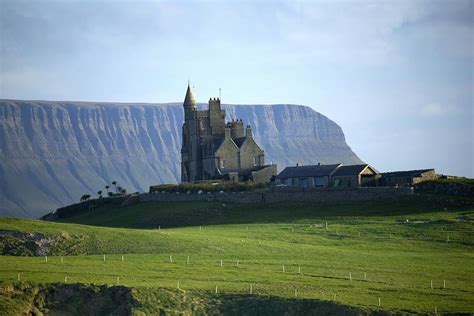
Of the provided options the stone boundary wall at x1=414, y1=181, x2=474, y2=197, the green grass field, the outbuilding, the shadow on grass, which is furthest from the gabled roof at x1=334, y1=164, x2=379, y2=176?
the stone boundary wall at x1=414, y1=181, x2=474, y2=197

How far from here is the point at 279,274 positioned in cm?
6581

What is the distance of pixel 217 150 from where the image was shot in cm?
12631

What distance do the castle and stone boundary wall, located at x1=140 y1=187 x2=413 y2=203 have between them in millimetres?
10713

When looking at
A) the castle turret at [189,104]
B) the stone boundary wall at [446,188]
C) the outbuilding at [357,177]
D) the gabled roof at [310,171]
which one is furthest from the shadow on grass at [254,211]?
the castle turret at [189,104]

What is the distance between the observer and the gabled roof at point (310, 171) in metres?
111

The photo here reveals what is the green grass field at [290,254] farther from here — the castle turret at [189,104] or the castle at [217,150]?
the castle turret at [189,104]

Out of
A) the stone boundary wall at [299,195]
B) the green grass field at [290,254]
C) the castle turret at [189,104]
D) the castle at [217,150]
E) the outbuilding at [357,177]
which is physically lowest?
the green grass field at [290,254]

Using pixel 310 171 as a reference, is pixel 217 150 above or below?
above

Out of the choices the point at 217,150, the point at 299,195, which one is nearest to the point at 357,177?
the point at 299,195

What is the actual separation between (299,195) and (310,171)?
8.34 m

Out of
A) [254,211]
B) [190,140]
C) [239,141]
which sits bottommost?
[254,211]

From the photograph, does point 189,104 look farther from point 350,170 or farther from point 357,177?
point 357,177

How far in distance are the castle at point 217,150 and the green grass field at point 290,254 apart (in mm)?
20110

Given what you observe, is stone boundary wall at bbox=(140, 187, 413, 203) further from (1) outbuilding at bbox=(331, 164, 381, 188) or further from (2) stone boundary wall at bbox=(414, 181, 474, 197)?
(1) outbuilding at bbox=(331, 164, 381, 188)
